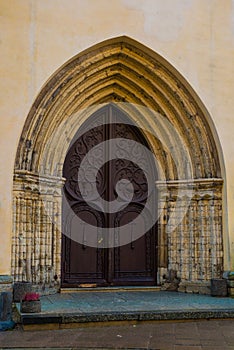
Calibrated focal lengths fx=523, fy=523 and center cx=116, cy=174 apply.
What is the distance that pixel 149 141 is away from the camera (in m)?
8.36

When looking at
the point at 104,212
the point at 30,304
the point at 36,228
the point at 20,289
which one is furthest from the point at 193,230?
the point at 30,304

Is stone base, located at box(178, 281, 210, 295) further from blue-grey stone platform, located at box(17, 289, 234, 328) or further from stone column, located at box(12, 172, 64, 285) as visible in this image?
stone column, located at box(12, 172, 64, 285)

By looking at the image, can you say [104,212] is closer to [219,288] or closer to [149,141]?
[149,141]

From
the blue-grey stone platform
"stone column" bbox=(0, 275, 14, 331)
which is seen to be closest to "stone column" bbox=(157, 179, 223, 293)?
the blue-grey stone platform

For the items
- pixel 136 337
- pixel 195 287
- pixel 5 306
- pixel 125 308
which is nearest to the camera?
pixel 136 337

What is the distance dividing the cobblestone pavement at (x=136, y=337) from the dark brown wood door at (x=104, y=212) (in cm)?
215

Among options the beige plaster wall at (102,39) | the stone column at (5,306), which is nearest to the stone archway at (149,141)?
the beige plaster wall at (102,39)

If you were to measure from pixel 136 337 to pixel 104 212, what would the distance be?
9.97 ft

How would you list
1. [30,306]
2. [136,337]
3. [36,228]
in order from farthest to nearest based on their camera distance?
[36,228]
[30,306]
[136,337]

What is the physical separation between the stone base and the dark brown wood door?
57 centimetres

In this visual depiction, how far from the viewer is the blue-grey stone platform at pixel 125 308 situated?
579 cm

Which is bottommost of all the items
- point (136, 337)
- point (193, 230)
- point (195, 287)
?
point (136, 337)

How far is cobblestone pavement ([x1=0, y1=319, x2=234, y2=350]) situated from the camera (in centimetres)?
509

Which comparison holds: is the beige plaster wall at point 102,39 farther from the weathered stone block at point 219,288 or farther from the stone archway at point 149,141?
the weathered stone block at point 219,288
